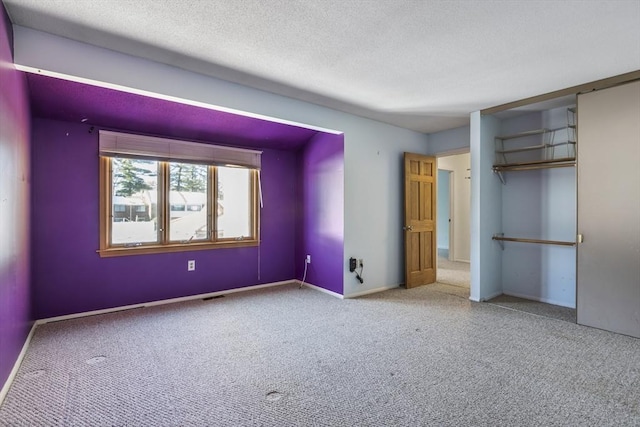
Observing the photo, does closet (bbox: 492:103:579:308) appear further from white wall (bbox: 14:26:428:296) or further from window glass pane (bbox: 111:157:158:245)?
window glass pane (bbox: 111:157:158:245)

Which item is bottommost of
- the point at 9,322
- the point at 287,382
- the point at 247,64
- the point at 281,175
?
the point at 287,382

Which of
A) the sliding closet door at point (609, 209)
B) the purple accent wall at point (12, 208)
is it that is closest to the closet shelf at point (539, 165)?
the sliding closet door at point (609, 209)

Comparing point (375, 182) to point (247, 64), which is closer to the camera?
point (247, 64)

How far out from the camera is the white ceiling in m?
1.96

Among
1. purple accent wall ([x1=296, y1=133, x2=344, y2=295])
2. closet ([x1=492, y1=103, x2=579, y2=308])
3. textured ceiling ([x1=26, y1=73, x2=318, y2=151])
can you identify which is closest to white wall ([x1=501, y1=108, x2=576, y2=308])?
closet ([x1=492, y1=103, x2=579, y2=308])

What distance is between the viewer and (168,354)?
2.53m

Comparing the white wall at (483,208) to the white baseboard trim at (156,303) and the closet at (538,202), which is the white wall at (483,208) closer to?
the closet at (538,202)

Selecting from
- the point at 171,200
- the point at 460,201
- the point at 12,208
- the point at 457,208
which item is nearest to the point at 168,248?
the point at 171,200

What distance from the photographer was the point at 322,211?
4.46 m

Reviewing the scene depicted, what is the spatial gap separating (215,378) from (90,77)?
2444 millimetres

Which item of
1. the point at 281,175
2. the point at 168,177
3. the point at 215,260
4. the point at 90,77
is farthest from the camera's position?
the point at 281,175

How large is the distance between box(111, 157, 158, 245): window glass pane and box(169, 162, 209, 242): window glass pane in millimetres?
207

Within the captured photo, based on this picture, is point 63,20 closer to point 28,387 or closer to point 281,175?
point 28,387

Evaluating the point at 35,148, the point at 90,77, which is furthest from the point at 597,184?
the point at 35,148
